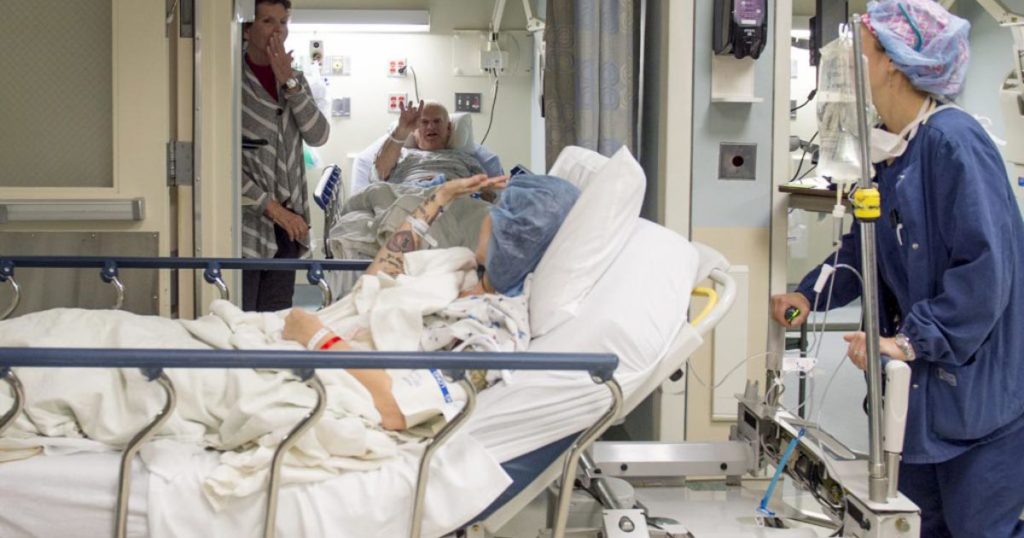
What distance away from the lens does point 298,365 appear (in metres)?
1.66

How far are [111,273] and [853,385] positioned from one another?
12.4 ft

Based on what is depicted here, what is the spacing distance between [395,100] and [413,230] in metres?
4.69

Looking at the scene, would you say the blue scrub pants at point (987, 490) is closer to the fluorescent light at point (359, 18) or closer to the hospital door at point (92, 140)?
the hospital door at point (92, 140)

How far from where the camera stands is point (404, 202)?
374 centimetres

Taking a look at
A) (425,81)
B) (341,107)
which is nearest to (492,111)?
(425,81)

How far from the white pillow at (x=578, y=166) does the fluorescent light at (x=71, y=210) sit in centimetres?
138

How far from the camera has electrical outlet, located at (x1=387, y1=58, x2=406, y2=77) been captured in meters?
7.27

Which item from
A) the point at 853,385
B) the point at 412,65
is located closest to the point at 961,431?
the point at 853,385

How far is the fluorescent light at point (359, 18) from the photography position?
6914mm

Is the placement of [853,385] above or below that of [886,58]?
below

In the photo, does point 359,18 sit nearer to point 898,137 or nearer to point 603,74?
point 603,74

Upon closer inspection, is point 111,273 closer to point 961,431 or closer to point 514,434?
point 514,434

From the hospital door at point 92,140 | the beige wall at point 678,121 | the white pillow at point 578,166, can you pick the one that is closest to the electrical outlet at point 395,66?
the hospital door at point 92,140

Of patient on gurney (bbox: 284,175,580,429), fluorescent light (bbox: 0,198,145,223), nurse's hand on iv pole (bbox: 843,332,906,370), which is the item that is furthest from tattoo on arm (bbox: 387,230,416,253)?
nurse's hand on iv pole (bbox: 843,332,906,370)
